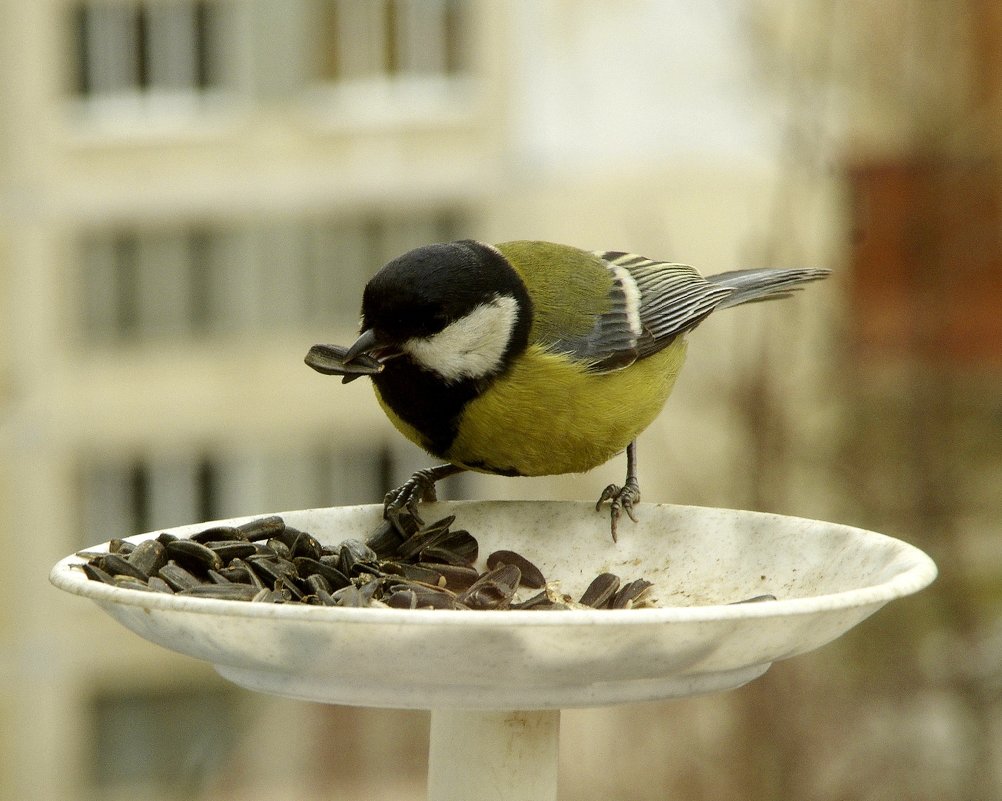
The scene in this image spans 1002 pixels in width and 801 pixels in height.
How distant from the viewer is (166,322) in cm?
1159

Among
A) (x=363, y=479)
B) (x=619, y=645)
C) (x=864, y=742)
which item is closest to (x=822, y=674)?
(x=864, y=742)

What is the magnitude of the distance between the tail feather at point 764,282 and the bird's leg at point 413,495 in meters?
0.68

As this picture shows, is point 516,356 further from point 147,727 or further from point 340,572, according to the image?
point 147,727

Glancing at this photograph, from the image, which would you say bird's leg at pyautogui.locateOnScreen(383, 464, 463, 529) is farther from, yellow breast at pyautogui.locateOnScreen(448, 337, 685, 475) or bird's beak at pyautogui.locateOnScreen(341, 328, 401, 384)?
bird's beak at pyautogui.locateOnScreen(341, 328, 401, 384)

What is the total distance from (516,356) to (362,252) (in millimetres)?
9548

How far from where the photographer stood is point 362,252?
Answer: 1140cm

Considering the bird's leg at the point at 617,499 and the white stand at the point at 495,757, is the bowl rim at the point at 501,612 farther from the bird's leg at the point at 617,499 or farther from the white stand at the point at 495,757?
the bird's leg at the point at 617,499

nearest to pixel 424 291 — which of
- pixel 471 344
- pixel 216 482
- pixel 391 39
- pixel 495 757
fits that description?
pixel 471 344

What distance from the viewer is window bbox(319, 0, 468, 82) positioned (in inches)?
420

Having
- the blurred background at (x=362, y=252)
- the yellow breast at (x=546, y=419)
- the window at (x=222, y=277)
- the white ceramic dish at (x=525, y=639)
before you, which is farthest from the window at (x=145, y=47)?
the white ceramic dish at (x=525, y=639)

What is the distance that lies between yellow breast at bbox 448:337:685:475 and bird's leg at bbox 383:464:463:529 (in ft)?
0.15

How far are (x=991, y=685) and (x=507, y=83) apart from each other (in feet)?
24.6

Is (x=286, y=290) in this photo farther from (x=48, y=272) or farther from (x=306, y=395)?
(x=48, y=272)

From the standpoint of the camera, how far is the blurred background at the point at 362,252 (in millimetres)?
4117
